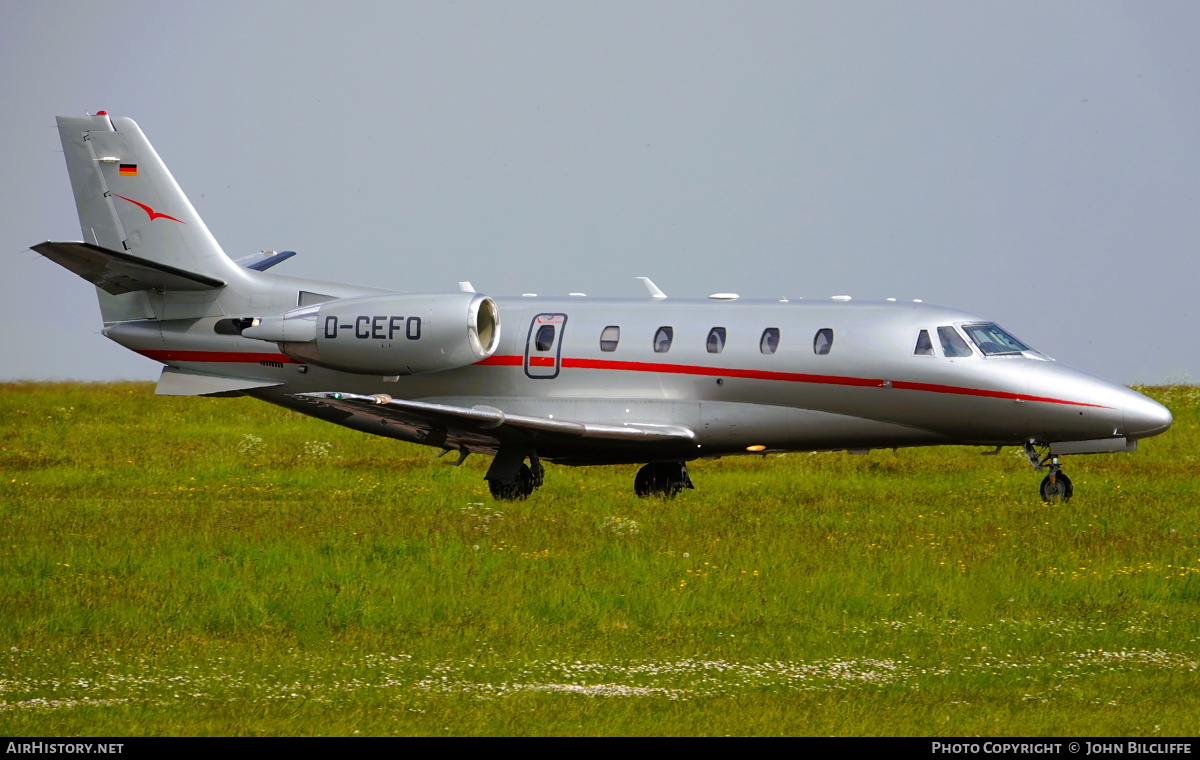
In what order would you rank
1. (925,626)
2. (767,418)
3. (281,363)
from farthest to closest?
(281,363)
(767,418)
(925,626)

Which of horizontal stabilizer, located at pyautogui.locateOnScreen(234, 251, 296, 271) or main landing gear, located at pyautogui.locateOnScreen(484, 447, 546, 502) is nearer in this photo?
main landing gear, located at pyautogui.locateOnScreen(484, 447, 546, 502)

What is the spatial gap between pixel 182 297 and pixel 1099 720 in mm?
16716

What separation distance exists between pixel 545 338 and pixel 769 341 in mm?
3248

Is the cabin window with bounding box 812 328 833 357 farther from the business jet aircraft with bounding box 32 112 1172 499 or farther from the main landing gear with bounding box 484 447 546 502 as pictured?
the main landing gear with bounding box 484 447 546 502

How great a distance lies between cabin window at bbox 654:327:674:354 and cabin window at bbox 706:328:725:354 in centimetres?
54

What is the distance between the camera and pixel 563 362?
21344 mm

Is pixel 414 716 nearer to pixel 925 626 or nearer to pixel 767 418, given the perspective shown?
pixel 925 626

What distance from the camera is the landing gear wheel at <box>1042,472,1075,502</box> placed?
789 inches

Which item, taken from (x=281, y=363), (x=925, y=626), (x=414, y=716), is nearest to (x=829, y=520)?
(x=925, y=626)

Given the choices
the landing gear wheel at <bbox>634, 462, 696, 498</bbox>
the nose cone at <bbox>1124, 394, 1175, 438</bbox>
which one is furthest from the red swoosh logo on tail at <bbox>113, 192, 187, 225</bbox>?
the nose cone at <bbox>1124, 394, 1175, 438</bbox>

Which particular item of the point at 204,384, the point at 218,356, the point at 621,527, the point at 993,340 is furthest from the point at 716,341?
the point at 204,384

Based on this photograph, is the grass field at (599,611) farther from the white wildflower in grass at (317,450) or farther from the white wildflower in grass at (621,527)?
the white wildflower in grass at (317,450)

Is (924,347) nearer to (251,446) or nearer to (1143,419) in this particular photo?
(1143,419)

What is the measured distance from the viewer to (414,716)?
933 centimetres
